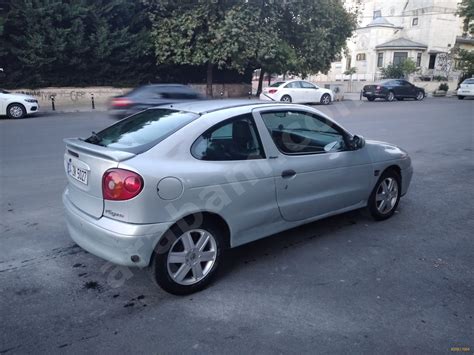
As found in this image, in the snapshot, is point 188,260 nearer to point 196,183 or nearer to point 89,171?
point 196,183

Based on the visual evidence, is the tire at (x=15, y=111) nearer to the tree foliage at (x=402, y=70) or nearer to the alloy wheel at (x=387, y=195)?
the alloy wheel at (x=387, y=195)

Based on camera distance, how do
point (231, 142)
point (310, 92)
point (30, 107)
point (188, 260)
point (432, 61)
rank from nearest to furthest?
point (188, 260) → point (231, 142) → point (30, 107) → point (310, 92) → point (432, 61)

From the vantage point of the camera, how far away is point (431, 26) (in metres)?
53.4

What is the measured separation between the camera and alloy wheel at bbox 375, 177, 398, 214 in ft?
16.9

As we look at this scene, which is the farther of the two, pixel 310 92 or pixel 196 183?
pixel 310 92

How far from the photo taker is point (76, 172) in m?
3.63

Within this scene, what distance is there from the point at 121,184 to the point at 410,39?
61.1 m

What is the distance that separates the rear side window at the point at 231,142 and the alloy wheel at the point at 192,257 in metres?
0.68

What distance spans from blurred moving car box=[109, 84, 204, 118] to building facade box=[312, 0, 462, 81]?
42.8 m

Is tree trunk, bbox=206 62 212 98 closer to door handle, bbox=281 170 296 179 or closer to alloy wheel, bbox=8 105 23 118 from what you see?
alloy wheel, bbox=8 105 23 118

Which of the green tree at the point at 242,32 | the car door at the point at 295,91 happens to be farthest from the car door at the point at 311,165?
the car door at the point at 295,91

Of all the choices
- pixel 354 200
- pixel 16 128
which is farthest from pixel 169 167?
pixel 16 128

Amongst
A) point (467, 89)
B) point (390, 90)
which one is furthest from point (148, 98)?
point (467, 89)

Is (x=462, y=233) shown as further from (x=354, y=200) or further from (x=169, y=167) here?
(x=169, y=167)
